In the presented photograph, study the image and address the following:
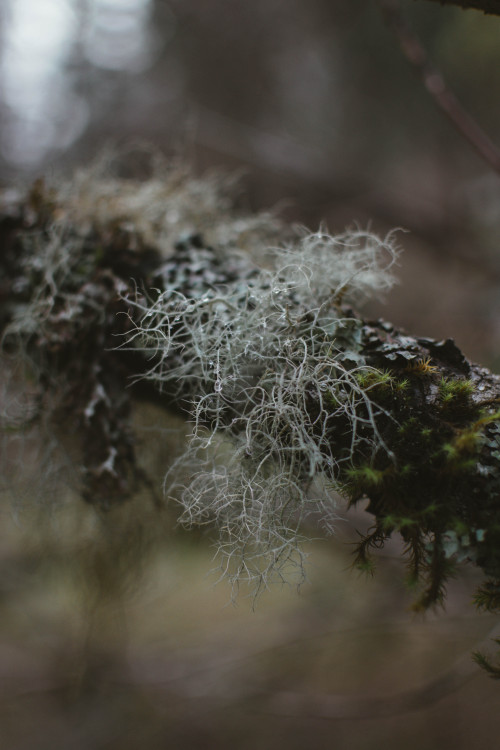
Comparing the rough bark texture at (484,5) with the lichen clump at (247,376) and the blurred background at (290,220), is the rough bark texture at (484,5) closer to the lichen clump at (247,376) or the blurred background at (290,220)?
the lichen clump at (247,376)

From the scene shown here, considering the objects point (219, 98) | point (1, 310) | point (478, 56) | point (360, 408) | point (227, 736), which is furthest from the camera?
point (219, 98)

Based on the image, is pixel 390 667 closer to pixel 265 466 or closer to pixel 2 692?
pixel 2 692

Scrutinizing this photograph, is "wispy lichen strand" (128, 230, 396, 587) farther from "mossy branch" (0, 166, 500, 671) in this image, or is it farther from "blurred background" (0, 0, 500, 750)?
"blurred background" (0, 0, 500, 750)

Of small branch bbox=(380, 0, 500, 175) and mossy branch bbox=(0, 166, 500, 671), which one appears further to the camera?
small branch bbox=(380, 0, 500, 175)

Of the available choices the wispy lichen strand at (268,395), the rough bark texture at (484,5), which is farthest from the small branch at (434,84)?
the wispy lichen strand at (268,395)

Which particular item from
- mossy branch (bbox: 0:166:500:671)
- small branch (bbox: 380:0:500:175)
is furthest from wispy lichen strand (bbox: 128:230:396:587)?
small branch (bbox: 380:0:500:175)

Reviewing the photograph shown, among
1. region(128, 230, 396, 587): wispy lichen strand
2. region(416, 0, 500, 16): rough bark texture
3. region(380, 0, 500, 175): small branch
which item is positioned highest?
region(380, 0, 500, 175): small branch

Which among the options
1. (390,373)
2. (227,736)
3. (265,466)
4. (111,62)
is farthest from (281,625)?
(111,62)
